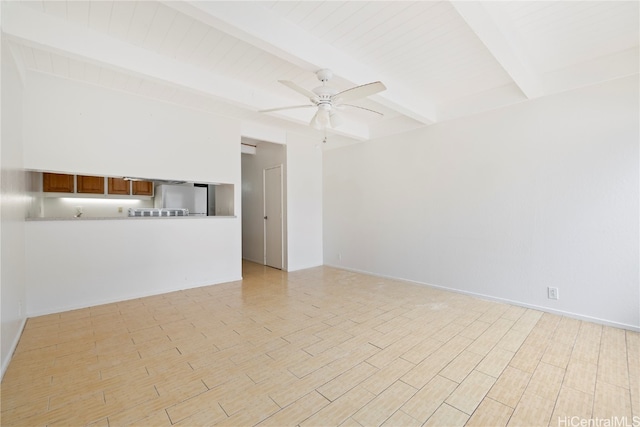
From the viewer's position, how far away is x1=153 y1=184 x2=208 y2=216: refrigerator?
4.96 m

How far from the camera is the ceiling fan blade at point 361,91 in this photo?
7.70ft

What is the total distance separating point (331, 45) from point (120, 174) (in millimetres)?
3079

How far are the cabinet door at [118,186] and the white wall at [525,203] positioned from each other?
4416 mm

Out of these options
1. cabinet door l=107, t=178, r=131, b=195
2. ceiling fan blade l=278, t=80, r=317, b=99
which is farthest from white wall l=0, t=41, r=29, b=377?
ceiling fan blade l=278, t=80, r=317, b=99

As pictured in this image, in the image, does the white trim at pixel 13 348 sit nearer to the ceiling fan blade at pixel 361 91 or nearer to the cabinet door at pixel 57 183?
the cabinet door at pixel 57 183

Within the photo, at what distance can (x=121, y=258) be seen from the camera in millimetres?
3738

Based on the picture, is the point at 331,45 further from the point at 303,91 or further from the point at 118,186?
the point at 118,186

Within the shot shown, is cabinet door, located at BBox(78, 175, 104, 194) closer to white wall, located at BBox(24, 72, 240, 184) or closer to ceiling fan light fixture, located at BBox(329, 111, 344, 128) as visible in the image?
white wall, located at BBox(24, 72, 240, 184)

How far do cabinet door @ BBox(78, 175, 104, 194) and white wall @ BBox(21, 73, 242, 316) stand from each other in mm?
1406

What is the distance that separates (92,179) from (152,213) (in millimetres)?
1461

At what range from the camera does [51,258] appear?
128 inches

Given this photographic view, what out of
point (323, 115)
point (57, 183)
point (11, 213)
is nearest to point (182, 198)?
point (57, 183)

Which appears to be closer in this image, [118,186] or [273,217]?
[118,186]

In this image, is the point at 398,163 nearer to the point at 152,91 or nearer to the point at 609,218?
the point at 609,218
